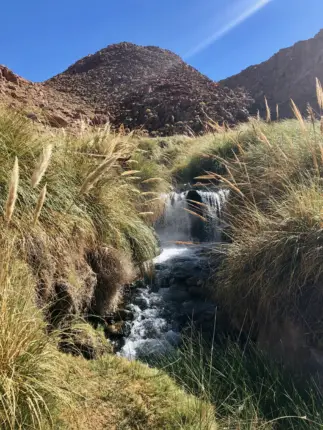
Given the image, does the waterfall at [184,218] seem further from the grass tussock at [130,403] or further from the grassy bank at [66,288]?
the grass tussock at [130,403]

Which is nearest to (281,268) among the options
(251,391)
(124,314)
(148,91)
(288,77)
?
(251,391)

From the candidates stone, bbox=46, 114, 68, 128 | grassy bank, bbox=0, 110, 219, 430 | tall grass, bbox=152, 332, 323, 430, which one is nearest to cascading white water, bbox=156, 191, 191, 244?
grassy bank, bbox=0, 110, 219, 430

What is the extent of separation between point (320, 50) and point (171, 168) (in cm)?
2467

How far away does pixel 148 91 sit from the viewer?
26250 mm

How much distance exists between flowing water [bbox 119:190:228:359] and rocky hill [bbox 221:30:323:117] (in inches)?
835

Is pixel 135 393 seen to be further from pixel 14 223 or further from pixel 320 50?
pixel 320 50

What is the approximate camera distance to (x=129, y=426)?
1.77 meters

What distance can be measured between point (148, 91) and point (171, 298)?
24.2 meters

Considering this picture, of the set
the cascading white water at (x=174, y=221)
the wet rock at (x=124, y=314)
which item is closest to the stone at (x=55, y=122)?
the wet rock at (x=124, y=314)

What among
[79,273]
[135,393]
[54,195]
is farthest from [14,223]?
[135,393]

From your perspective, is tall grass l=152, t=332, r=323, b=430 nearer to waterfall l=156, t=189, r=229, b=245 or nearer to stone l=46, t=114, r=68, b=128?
stone l=46, t=114, r=68, b=128

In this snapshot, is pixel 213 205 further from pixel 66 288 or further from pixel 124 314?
pixel 66 288

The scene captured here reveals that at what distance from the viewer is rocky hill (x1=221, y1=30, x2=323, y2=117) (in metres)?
26.5

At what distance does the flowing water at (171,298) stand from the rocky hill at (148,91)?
680cm
